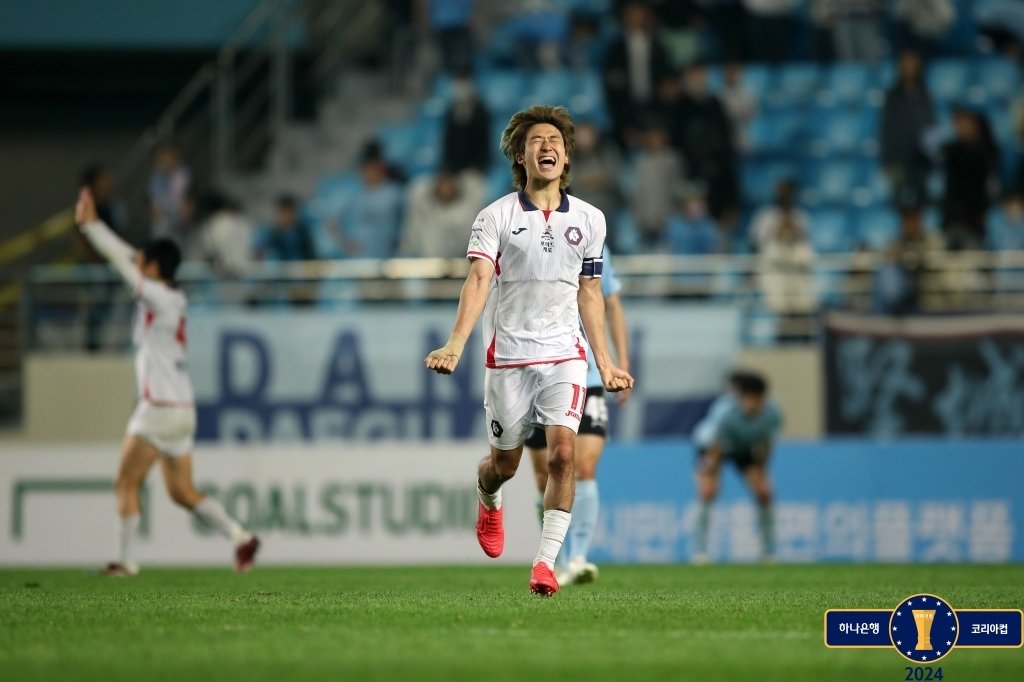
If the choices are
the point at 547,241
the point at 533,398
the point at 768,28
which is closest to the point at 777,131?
the point at 768,28

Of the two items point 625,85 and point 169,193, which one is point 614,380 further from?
point 169,193

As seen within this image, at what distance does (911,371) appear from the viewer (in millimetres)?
17469

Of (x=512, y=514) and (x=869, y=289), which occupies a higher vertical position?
(x=869, y=289)

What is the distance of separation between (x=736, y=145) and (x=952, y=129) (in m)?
2.86

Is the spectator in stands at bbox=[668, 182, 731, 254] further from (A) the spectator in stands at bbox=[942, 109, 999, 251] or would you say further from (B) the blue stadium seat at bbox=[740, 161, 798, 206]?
(A) the spectator in stands at bbox=[942, 109, 999, 251]

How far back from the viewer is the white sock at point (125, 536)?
1280 centimetres

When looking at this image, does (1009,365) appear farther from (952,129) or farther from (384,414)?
(384,414)

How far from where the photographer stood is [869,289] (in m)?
18.5

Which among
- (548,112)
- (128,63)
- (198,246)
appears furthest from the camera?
(128,63)

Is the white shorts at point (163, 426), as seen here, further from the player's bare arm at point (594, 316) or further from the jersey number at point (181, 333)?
the player's bare arm at point (594, 316)

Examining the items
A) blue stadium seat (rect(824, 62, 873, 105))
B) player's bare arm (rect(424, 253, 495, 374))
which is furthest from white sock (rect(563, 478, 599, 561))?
blue stadium seat (rect(824, 62, 873, 105))

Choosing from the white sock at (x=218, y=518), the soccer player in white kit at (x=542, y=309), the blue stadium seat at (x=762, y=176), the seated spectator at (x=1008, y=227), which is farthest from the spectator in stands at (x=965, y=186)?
the soccer player in white kit at (x=542, y=309)

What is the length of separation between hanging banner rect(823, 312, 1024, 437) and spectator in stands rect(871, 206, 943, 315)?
14 cm

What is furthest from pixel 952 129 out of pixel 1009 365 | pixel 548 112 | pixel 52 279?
pixel 548 112
